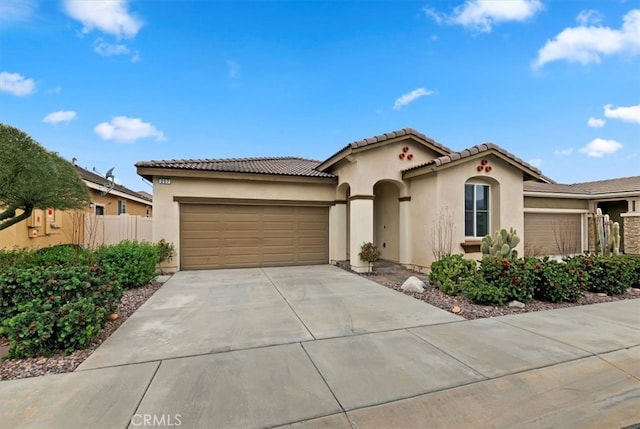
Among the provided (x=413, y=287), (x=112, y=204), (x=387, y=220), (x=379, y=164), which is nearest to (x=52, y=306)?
(x=413, y=287)

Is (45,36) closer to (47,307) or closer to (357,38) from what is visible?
(47,307)

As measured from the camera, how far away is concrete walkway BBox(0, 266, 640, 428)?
262 cm

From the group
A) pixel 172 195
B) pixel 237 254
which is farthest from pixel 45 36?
pixel 237 254

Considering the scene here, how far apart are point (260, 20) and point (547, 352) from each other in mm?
12102

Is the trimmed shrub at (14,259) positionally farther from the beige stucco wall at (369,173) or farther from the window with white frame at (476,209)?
the window with white frame at (476,209)

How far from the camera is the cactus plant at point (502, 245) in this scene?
24.6 feet

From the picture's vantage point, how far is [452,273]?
7.21m

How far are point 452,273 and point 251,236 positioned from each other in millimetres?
7046

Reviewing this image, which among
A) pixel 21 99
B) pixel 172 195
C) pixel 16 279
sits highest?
pixel 21 99

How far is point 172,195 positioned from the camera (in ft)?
33.0

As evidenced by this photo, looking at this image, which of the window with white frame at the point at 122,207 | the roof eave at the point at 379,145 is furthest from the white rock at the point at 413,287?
the window with white frame at the point at 122,207

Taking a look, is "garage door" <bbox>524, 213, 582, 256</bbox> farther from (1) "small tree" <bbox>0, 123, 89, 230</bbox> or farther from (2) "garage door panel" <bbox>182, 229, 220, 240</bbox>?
(1) "small tree" <bbox>0, 123, 89, 230</bbox>

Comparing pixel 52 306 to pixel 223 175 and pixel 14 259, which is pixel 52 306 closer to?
pixel 14 259

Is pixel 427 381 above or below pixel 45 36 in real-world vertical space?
below
